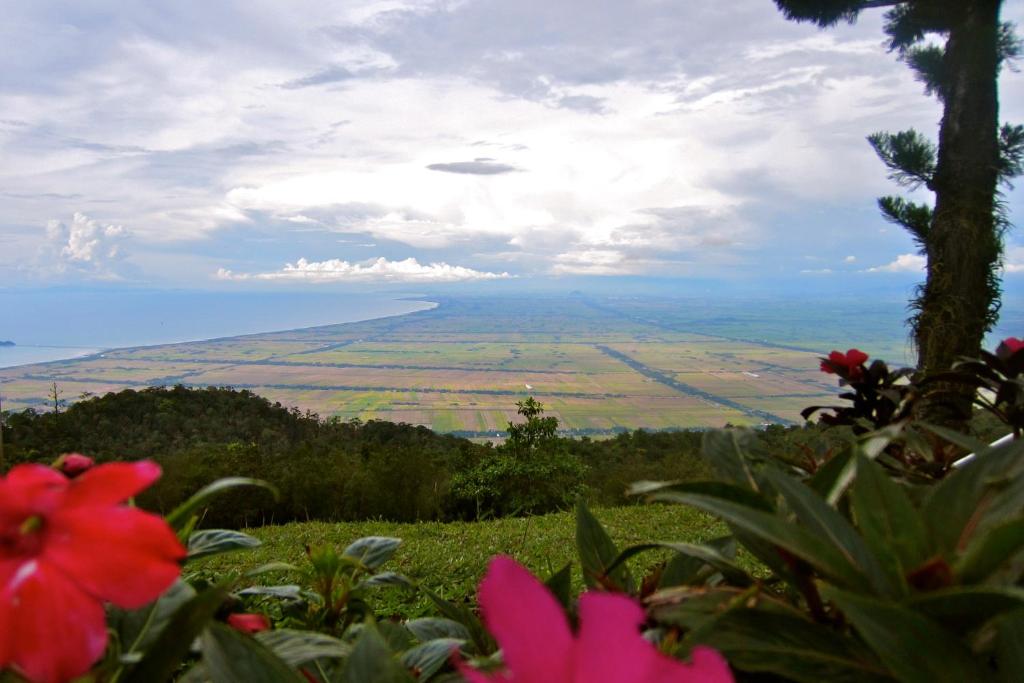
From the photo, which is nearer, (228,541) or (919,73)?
(228,541)

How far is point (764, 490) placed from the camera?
0.41 m

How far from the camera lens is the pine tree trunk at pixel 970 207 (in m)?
4.16

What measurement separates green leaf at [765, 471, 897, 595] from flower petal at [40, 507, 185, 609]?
0.80 ft

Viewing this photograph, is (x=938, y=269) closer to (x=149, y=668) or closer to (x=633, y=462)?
(x=633, y=462)

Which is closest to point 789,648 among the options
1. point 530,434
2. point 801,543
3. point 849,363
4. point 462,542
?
point 801,543

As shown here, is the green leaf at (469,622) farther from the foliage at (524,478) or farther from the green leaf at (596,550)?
the foliage at (524,478)

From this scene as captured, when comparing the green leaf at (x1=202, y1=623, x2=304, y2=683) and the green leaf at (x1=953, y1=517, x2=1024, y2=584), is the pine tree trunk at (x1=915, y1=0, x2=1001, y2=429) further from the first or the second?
the green leaf at (x1=202, y1=623, x2=304, y2=683)

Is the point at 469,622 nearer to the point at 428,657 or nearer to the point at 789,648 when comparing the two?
the point at 428,657

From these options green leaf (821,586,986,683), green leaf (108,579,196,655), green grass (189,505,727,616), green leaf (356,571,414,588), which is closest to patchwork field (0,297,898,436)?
green grass (189,505,727,616)

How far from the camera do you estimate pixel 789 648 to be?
28 cm

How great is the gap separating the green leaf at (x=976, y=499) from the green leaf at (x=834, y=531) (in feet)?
0.17

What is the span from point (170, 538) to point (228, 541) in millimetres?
252

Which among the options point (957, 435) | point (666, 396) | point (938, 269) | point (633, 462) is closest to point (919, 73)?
point (938, 269)

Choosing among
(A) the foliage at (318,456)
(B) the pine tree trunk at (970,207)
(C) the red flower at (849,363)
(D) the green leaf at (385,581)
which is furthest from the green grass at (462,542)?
(B) the pine tree trunk at (970,207)
